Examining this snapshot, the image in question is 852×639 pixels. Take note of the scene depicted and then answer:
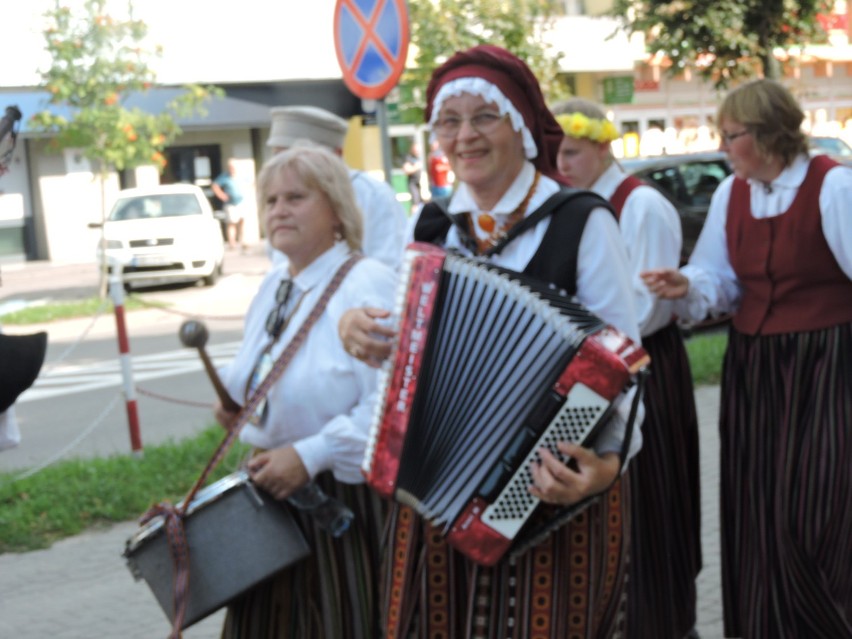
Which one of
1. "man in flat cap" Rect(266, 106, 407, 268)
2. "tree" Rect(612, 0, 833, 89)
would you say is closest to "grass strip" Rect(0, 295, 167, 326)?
"tree" Rect(612, 0, 833, 89)

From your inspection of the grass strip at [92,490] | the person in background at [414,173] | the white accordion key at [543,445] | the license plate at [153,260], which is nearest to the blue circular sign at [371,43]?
the grass strip at [92,490]

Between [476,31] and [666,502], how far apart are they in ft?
57.0

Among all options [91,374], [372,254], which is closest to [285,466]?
[372,254]

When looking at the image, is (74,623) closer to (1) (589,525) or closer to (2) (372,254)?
(2) (372,254)

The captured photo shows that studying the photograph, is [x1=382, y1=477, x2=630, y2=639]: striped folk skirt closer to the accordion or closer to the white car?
the accordion

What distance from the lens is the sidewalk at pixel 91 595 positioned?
5445mm

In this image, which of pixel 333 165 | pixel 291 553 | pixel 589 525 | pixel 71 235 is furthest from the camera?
pixel 71 235

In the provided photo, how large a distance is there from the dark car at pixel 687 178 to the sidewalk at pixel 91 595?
6.68 meters

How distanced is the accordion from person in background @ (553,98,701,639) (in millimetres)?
1956

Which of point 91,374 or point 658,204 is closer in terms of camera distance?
point 658,204

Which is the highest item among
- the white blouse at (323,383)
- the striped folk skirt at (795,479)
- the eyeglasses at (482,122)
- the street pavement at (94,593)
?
the eyeglasses at (482,122)

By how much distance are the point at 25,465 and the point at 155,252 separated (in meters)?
13.0

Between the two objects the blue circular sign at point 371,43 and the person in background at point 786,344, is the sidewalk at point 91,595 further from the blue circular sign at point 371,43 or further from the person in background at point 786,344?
the blue circular sign at point 371,43

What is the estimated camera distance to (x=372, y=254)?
19.1ft
